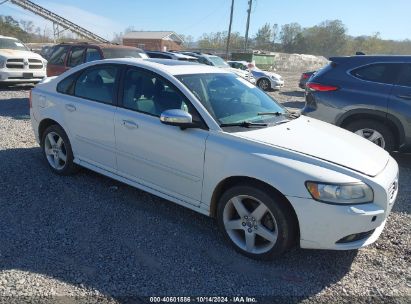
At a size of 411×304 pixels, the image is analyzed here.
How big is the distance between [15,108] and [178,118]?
787 centimetres

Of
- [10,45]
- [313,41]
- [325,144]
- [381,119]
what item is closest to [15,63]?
[10,45]

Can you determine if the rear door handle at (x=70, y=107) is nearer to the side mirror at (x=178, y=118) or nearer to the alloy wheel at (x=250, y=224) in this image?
the side mirror at (x=178, y=118)

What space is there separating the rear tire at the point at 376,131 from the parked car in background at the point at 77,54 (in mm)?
6465

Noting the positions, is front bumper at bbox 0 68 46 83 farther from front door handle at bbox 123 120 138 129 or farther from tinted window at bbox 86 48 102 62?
front door handle at bbox 123 120 138 129

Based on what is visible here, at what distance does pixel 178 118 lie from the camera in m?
3.37

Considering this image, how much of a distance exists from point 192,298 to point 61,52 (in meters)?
9.08

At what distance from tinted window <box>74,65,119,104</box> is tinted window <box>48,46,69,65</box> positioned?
586cm

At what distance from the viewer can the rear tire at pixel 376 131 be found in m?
5.87

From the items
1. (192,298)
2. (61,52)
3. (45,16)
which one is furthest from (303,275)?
(45,16)

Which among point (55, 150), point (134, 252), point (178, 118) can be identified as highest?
point (178, 118)

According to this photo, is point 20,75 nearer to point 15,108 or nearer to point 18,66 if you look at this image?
point 18,66

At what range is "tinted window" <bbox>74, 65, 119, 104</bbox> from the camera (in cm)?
424

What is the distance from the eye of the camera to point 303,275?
3107mm

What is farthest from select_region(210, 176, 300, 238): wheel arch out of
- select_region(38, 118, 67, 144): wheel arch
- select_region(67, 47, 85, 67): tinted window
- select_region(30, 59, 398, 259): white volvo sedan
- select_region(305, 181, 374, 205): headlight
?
select_region(67, 47, 85, 67): tinted window
